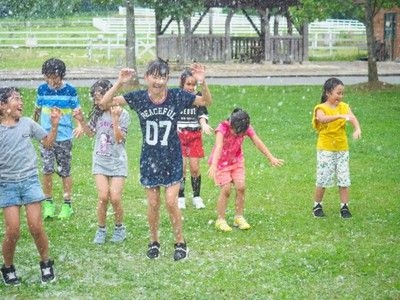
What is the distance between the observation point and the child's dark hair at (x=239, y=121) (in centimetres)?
870

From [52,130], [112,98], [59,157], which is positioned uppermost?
[112,98]

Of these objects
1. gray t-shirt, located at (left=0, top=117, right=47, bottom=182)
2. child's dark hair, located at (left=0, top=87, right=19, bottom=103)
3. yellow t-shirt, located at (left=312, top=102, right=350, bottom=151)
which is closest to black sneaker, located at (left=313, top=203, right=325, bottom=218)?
yellow t-shirt, located at (left=312, top=102, right=350, bottom=151)

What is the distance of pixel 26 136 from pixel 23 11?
22077mm

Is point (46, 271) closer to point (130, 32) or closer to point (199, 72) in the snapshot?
point (199, 72)

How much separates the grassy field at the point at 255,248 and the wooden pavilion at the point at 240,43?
23.3 m

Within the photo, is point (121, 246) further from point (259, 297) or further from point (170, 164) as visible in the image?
point (259, 297)

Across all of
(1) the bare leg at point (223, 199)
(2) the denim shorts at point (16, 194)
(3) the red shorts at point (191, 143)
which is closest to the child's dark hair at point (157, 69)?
(2) the denim shorts at point (16, 194)

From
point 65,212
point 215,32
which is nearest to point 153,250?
point 65,212

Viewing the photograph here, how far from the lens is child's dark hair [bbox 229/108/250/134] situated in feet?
28.5

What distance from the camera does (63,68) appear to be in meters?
9.12

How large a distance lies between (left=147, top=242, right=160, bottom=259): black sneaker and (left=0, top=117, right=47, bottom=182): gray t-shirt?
1.36 m

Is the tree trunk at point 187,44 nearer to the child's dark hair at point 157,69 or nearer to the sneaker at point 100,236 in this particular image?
the sneaker at point 100,236

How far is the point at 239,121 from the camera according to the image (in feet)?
28.6

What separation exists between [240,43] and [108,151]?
1207 inches
